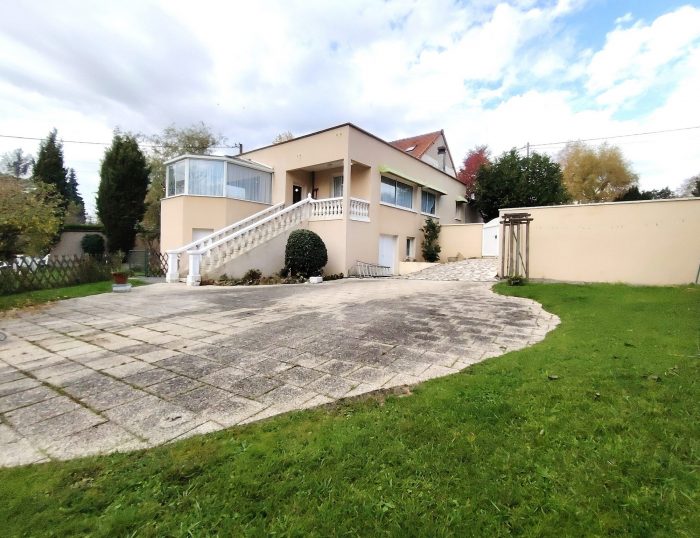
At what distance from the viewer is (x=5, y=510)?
1.51 m

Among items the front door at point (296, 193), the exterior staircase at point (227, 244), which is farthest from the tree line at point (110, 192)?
the front door at point (296, 193)

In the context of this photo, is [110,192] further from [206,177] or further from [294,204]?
[294,204]

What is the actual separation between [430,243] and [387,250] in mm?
3344

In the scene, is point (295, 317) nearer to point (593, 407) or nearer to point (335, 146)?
point (593, 407)

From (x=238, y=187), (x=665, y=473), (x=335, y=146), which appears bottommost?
(x=665, y=473)

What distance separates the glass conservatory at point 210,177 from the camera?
14047mm

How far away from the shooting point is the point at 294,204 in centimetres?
1354

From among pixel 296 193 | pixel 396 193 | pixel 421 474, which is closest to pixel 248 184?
pixel 296 193

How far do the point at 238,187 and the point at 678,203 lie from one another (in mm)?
15250

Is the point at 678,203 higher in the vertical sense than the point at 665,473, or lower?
higher

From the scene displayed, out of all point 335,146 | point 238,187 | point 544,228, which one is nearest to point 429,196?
point 335,146

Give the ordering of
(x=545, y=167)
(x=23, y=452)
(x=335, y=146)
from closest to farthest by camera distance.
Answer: (x=23, y=452) < (x=335, y=146) < (x=545, y=167)

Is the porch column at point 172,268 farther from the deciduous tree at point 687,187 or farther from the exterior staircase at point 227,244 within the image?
the deciduous tree at point 687,187

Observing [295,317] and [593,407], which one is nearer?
[593,407]
